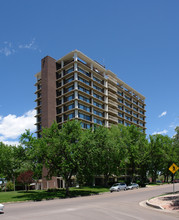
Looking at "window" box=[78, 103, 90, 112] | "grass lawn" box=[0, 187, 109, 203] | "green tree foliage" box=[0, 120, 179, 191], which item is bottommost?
"grass lawn" box=[0, 187, 109, 203]

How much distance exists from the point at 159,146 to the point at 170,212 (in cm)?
5779

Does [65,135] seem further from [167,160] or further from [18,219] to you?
[167,160]

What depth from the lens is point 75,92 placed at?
216 feet

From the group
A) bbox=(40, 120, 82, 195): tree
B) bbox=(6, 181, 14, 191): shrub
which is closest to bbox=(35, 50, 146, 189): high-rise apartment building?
bbox=(6, 181, 14, 191): shrub

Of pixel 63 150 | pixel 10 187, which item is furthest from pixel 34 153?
pixel 10 187

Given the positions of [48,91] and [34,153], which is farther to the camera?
[48,91]

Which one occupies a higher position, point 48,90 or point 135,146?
point 48,90

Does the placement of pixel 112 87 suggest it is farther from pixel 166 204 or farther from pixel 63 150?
pixel 166 204

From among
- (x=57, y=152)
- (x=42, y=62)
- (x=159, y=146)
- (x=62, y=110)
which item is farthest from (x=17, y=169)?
(x=159, y=146)

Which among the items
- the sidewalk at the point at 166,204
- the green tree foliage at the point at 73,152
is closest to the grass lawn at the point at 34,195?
the green tree foliage at the point at 73,152

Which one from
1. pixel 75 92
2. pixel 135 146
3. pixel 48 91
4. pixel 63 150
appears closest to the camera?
pixel 63 150

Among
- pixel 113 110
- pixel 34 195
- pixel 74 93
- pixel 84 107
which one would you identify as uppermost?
pixel 74 93

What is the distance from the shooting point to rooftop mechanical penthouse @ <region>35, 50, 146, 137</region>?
66.8 metres

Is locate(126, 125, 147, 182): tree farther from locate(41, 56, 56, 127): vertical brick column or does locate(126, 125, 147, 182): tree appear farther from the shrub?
the shrub
